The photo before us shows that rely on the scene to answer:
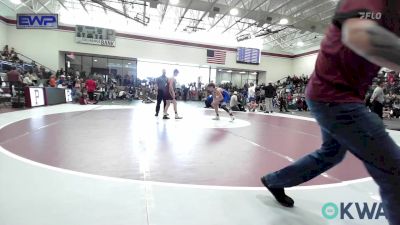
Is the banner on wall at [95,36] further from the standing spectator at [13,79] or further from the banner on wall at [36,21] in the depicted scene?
the standing spectator at [13,79]

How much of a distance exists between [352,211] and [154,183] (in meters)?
1.66

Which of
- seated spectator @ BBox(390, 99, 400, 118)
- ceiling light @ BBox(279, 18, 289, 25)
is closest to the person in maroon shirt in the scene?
seated spectator @ BBox(390, 99, 400, 118)

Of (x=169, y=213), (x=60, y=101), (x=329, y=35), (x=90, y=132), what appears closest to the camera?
(x=329, y=35)

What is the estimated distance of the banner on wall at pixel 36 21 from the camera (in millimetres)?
10648

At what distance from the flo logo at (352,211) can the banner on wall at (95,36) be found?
864 inches

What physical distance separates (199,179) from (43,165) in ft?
5.53

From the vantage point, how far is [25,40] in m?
20.6

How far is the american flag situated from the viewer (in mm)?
24797

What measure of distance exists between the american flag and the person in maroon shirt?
23718 mm

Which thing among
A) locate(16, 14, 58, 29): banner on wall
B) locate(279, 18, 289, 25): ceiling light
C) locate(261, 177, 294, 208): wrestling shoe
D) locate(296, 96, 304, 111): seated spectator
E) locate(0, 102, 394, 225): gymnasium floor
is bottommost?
locate(296, 96, 304, 111): seated spectator

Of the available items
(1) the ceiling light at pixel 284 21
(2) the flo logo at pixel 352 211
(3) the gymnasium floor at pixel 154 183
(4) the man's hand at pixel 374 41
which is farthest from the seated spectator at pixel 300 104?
(4) the man's hand at pixel 374 41

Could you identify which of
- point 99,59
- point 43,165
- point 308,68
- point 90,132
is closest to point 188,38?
point 99,59

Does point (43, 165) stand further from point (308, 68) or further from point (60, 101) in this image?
point (308, 68)

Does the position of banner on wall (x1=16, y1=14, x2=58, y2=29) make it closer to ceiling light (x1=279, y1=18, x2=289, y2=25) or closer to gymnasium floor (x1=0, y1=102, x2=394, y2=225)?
gymnasium floor (x1=0, y1=102, x2=394, y2=225)
